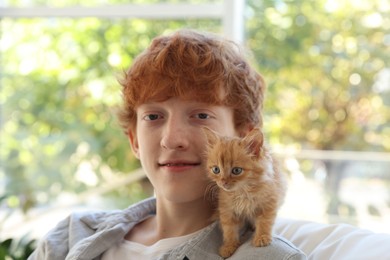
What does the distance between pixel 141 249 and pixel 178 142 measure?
0.36 m

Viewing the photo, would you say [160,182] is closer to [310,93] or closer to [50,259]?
[50,259]

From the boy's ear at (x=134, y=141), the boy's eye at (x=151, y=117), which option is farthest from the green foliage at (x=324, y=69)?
the boy's eye at (x=151, y=117)

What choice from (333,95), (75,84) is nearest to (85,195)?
(75,84)

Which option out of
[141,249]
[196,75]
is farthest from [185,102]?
[141,249]

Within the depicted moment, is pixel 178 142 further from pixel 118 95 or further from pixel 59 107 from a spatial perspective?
pixel 59 107

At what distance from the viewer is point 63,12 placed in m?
3.18

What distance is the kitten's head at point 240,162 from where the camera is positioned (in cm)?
119

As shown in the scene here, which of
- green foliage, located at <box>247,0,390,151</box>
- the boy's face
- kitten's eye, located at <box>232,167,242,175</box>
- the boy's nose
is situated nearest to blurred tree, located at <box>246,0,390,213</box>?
green foliage, located at <box>247,0,390,151</box>

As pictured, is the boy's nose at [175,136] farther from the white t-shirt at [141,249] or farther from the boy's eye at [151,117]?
the white t-shirt at [141,249]

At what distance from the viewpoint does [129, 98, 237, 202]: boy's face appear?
132 centimetres

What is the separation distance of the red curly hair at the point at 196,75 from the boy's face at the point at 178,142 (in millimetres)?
30

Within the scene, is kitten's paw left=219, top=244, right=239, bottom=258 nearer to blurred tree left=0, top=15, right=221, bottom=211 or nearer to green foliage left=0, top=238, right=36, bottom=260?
green foliage left=0, top=238, right=36, bottom=260

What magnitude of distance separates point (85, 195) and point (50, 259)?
72.4 inches

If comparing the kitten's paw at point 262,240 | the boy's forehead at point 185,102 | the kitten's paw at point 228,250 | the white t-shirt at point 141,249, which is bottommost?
the white t-shirt at point 141,249
